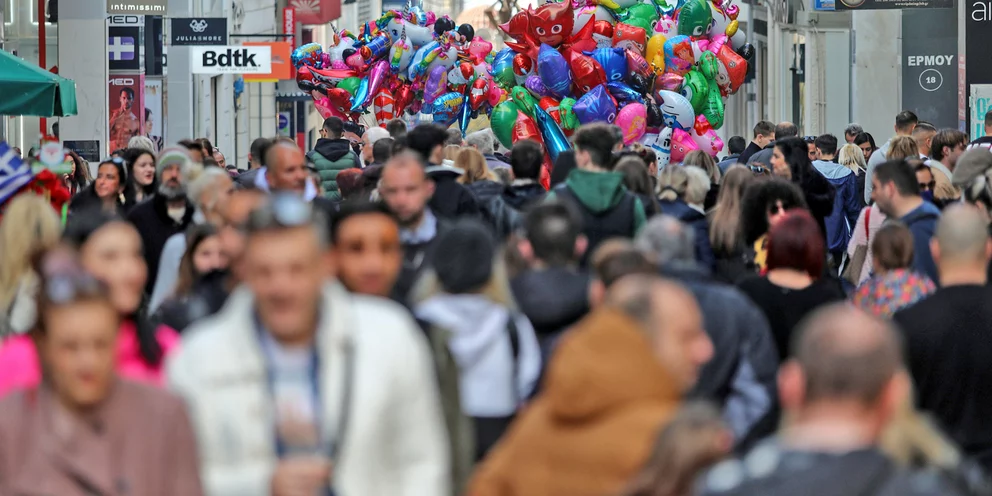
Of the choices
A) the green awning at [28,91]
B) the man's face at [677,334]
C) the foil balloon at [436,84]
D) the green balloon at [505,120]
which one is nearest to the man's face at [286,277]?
the man's face at [677,334]

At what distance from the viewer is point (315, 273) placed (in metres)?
4.05

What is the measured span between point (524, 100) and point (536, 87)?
0.24 meters

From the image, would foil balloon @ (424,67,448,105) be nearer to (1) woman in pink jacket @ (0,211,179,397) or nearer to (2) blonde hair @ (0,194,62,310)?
(2) blonde hair @ (0,194,62,310)

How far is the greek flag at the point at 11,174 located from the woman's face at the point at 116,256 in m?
4.55

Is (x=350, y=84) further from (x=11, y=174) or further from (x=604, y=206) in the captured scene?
(x=604, y=206)

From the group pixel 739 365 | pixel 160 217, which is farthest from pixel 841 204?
pixel 739 365

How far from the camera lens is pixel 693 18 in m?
23.1

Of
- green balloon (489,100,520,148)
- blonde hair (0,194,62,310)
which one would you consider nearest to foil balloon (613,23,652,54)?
green balloon (489,100,520,148)

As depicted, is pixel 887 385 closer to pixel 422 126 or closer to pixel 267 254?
pixel 267 254

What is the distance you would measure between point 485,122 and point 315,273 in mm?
21952

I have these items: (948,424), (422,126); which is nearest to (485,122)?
(422,126)

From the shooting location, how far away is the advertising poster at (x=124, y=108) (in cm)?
2428

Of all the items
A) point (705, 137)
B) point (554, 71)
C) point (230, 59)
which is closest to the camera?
point (554, 71)

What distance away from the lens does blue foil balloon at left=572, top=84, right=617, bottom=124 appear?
2120 centimetres
